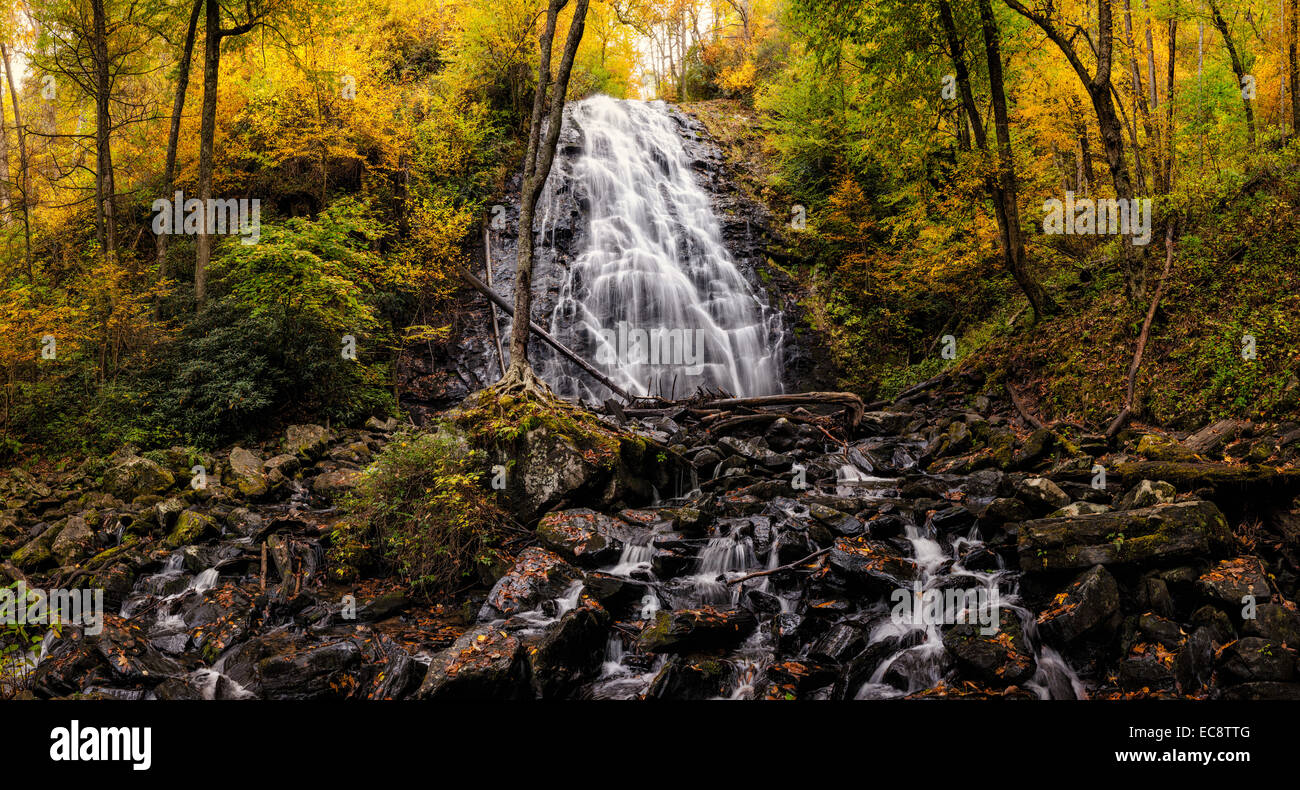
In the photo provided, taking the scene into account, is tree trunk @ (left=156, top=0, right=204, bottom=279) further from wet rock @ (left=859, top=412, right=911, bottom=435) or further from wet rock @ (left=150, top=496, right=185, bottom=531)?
wet rock @ (left=859, top=412, right=911, bottom=435)

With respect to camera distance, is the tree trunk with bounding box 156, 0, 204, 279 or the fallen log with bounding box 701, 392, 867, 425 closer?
the fallen log with bounding box 701, 392, 867, 425

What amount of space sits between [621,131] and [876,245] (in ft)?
38.6

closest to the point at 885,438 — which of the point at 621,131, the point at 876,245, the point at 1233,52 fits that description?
the point at 876,245

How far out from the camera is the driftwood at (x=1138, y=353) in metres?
8.65

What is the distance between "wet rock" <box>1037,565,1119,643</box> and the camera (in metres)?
5.11

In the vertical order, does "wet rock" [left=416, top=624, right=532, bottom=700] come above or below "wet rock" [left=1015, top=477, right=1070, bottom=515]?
below

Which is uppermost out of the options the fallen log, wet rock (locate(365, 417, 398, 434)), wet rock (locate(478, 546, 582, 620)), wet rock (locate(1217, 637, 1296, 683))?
the fallen log

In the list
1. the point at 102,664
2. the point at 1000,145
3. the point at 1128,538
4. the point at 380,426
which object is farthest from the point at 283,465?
the point at 1000,145

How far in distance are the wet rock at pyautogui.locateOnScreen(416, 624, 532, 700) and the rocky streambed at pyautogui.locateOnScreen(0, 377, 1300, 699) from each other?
0.02m

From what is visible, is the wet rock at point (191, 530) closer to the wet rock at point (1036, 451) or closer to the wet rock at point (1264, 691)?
the wet rock at point (1264, 691)

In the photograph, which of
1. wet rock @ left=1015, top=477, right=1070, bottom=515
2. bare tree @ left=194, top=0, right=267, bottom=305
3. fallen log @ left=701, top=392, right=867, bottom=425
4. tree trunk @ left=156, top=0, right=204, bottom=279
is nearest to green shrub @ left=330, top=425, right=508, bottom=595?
wet rock @ left=1015, top=477, right=1070, bottom=515

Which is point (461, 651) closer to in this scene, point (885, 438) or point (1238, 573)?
point (1238, 573)

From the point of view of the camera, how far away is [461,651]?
507cm

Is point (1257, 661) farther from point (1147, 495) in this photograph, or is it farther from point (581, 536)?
point (581, 536)
